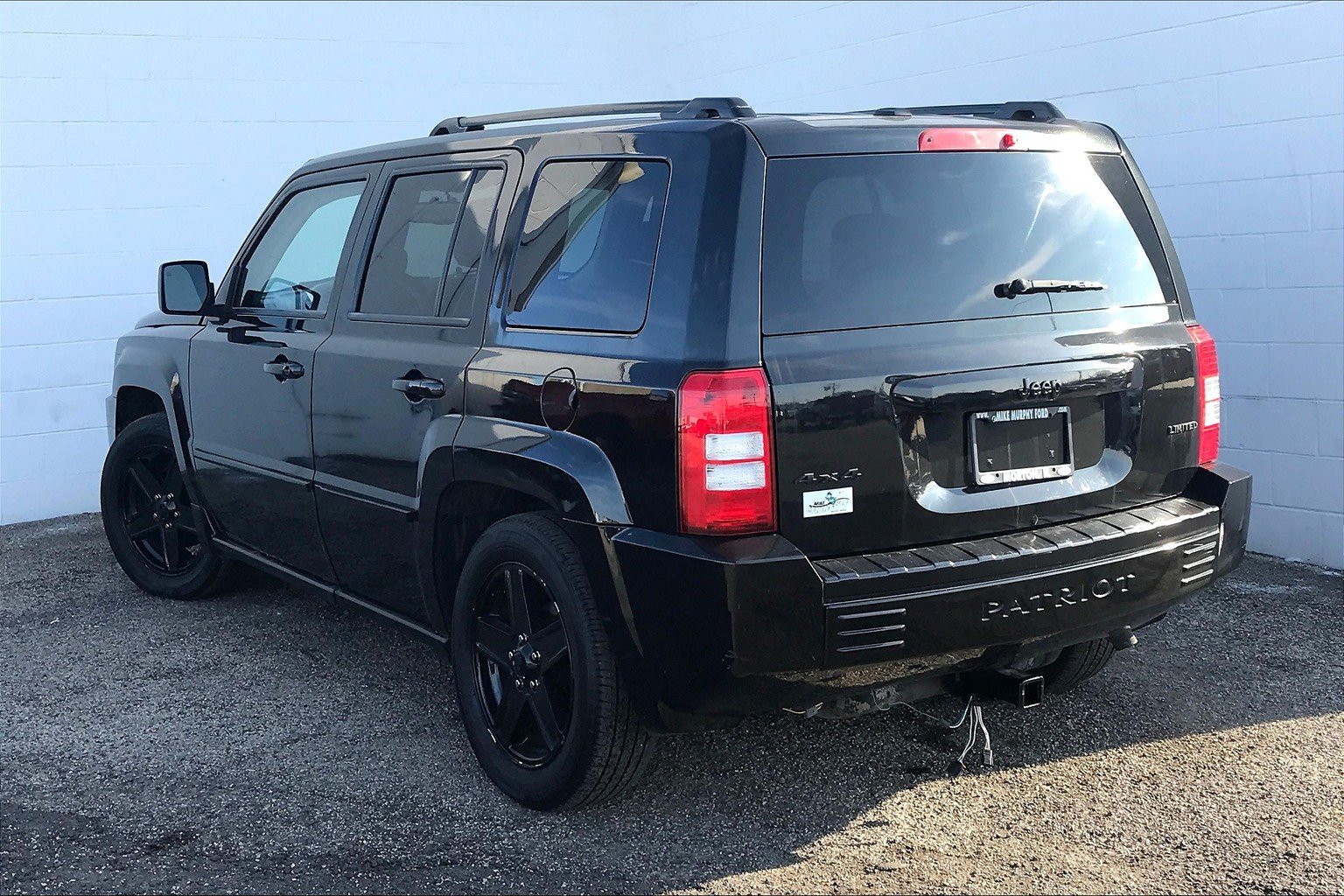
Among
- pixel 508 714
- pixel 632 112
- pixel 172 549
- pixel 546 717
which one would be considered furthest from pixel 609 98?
pixel 546 717

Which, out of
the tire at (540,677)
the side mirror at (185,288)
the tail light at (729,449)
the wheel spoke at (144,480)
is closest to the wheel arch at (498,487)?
the tire at (540,677)

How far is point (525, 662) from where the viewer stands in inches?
144

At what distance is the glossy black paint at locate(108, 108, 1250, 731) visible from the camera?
121 inches

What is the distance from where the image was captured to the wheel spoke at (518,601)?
3625 millimetres

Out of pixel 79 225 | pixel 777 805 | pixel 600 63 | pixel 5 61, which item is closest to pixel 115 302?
pixel 79 225

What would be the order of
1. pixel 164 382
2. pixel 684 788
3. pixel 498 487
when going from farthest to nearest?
1. pixel 164 382
2. pixel 684 788
3. pixel 498 487

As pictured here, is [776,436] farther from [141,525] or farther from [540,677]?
[141,525]

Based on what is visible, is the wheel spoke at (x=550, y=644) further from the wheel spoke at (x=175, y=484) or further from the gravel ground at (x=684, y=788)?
the wheel spoke at (x=175, y=484)

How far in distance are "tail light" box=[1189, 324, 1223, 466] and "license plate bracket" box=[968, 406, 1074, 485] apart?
0.57 meters

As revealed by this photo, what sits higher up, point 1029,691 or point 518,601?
point 518,601

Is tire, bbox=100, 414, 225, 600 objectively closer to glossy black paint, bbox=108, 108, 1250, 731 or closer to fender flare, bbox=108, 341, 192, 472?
fender flare, bbox=108, 341, 192, 472

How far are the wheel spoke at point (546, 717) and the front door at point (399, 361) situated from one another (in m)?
0.67

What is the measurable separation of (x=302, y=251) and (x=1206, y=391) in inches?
123

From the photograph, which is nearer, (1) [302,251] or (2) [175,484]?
(1) [302,251]
